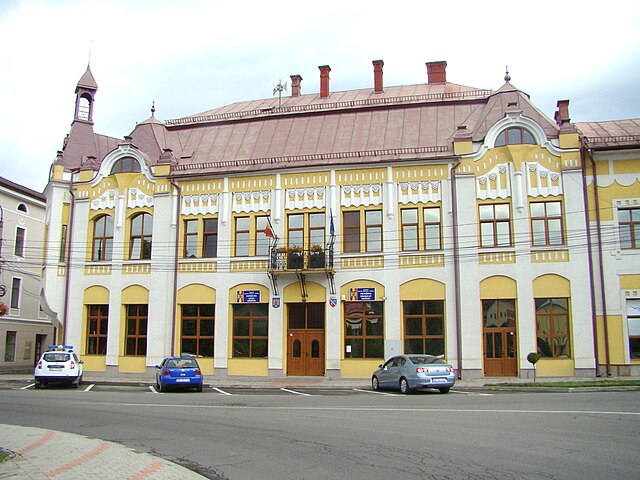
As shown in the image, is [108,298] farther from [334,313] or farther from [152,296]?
[334,313]

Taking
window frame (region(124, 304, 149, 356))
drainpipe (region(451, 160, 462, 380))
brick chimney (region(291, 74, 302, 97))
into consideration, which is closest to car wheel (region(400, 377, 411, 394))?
drainpipe (region(451, 160, 462, 380))

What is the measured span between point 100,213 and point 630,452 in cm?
2888

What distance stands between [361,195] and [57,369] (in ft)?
49.5

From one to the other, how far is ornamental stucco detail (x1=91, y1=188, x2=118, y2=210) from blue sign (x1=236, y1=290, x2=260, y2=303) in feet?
27.6

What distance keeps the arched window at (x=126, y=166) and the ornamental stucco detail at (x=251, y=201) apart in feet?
18.9

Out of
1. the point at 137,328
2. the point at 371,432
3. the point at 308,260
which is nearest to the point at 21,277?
the point at 137,328

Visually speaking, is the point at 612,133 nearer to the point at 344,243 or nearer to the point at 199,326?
the point at 344,243

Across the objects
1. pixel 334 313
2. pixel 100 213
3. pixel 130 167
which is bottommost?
pixel 334 313

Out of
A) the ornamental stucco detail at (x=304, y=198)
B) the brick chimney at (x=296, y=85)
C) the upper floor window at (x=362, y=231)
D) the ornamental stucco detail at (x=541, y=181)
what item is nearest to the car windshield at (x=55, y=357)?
the ornamental stucco detail at (x=304, y=198)

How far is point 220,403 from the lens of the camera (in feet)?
61.1

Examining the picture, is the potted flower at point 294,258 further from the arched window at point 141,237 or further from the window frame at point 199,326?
the arched window at point 141,237

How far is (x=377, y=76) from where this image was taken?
3653cm

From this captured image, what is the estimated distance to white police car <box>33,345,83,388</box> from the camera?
2544 centimetres

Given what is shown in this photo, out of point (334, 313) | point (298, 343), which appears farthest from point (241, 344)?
point (334, 313)
